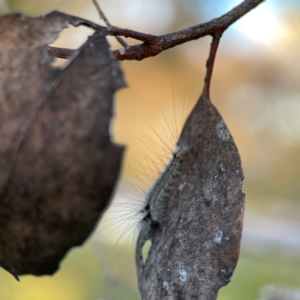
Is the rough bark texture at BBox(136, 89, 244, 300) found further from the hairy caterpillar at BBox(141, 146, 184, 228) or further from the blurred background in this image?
the blurred background

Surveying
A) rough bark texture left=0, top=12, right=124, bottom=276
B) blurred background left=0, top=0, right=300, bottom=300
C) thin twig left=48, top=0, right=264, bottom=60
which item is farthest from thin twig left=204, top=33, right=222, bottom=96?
blurred background left=0, top=0, right=300, bottom=300

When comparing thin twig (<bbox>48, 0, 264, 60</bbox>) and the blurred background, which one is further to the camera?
the blurred background

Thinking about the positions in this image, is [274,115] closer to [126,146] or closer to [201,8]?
[201,8]

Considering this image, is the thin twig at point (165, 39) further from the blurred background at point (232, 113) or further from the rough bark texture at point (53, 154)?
the blurred background at point (232, 113)

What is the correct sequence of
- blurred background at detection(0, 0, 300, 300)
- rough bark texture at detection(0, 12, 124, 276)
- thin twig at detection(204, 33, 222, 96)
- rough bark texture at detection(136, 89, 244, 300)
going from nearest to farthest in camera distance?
rough bark texture at detection(0, 12, 124, 276)
rough bark texture at detection(136, 89, 244, 300)
thin twig at detection(204, 33, 222, 96)
blurred background at detection(0, 0, 300, 300)

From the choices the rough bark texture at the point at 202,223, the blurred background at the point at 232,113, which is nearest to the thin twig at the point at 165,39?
the rough bark texture at the point at 202,223
